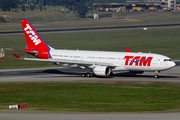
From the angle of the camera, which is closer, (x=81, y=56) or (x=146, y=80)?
(x=146, y=80)

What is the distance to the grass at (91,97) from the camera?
126 ft

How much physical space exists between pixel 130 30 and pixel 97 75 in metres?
102

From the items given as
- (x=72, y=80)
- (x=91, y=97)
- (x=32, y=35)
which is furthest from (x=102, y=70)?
(x=32, y=35)

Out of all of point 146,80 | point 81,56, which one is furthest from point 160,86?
point 81,56

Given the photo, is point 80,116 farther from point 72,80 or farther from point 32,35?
point 32,35

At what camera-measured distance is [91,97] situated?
1797 inches

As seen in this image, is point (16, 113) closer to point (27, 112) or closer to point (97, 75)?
point (27, 112)

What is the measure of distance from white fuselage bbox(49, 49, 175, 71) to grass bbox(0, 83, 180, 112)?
754 centimetres

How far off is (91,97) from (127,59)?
1900cm

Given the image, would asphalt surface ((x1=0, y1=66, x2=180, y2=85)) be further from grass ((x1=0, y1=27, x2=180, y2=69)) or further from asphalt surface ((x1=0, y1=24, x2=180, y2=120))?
grass ((x1=0, y1=27, x2=180, y2=69))

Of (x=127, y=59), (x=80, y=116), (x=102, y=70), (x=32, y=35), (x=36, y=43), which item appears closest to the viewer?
(x=80, y=116)

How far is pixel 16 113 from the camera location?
1298 inches

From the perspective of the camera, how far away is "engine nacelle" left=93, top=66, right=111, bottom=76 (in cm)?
6247

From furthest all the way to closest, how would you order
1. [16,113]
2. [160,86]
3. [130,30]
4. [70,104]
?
[130,30], [160,86], [70,104], [16,113]
